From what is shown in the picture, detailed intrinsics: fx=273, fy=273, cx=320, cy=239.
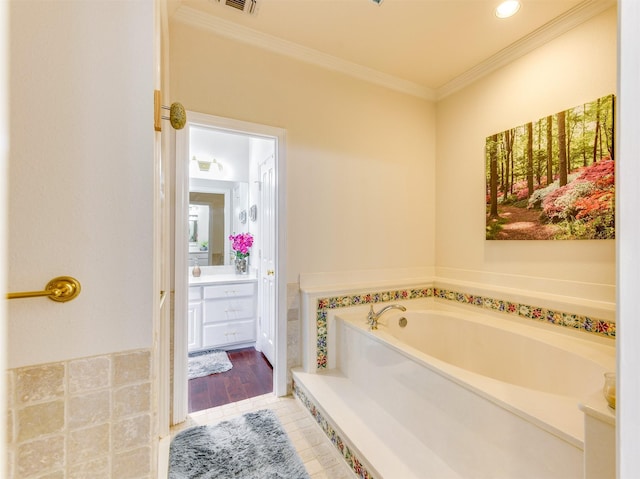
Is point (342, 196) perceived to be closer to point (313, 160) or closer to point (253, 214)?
point (313, 160)

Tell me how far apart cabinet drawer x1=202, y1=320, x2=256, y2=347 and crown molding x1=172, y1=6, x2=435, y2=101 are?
2.61m

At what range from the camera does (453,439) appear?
1.24 meters

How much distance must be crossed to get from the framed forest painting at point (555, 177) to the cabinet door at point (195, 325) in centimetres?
285

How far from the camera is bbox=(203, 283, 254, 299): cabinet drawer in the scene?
291 cm

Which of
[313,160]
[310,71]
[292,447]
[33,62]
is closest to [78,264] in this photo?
[33,62]

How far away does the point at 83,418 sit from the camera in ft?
2.13

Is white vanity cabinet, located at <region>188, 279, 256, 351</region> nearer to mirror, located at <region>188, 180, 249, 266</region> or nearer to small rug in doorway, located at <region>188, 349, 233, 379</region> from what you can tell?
small rug in doorway, located at <region>188, 349, 233, 379</region>

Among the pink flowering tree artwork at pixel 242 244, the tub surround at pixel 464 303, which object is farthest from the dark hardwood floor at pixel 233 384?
the pink flowering tree artwork at pixel 242 244

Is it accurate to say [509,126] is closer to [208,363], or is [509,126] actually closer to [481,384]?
[481,384]

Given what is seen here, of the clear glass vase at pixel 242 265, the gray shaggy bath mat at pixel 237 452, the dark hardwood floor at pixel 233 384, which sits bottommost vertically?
the dark hardwood floor at pixel 233 384

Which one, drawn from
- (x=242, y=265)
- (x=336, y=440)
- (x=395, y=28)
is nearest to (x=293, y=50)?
(x=395, y=28)

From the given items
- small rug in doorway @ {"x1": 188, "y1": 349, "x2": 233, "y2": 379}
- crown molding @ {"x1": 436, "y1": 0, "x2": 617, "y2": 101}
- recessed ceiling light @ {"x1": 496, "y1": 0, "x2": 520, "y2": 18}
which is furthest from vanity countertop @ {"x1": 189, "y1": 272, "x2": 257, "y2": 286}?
recessed ceiling light @ {"x1": 496, "y1": 0, "x2": 520, "y2": 18}

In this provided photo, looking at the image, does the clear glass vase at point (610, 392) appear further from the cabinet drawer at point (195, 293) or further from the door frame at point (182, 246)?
the cabinet drawer at point (195, 293)

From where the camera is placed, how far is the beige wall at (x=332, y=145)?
1868 mm
